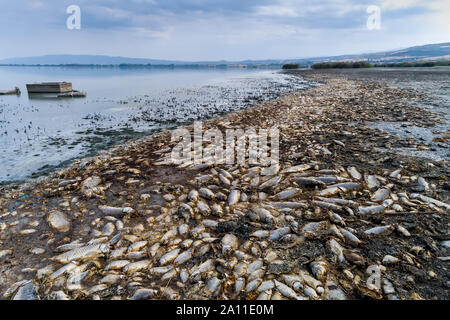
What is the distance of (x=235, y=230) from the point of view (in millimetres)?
4938

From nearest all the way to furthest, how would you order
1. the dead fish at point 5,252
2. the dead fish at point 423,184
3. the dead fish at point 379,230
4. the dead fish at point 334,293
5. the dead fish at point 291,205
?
the dead fish at point 334,293
the dead fish at point 5,252
the dead fish at point 379,230
the dead fish at point 291,205
the dead fish at point 423,184

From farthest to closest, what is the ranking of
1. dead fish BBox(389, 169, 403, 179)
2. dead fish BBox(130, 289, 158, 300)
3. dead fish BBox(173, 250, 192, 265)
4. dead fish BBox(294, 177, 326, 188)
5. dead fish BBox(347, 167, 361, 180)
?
dead fish BBox(347, 167, 361, 180)
dead fish BBox(389, 169, 403, 179)
dead fish BBox(294, 177, 326, 188)
dead fish BBox(173, 250, 192, 265)
dead fish BBox(130, 289, 158, 300)

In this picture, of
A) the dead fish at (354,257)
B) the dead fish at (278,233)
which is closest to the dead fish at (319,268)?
the dead fish at (354,257)

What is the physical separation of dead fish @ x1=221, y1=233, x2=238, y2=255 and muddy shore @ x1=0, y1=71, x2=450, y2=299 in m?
0.02

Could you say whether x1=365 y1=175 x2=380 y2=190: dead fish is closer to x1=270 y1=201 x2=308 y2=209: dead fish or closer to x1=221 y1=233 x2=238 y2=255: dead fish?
x1=270 y1=201 x2=308 y2=209: dead fish

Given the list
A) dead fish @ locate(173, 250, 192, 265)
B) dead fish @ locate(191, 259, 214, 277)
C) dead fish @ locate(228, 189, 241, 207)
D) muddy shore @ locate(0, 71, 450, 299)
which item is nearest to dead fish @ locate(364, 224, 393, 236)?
muddy shore @ locate(0, 71, 450, 299)

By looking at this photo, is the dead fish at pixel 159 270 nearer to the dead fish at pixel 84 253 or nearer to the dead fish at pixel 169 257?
the dead fish at pixel 169 257

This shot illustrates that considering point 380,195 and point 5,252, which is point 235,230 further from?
point 5,252

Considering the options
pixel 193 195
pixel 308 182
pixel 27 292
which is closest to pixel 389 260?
pixel 308 182

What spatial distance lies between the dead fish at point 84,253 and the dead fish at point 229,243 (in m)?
2.16
